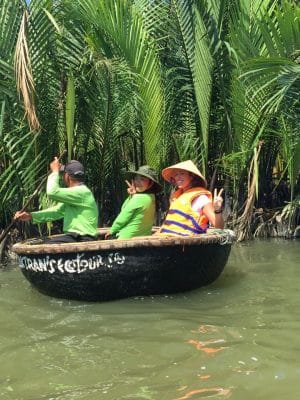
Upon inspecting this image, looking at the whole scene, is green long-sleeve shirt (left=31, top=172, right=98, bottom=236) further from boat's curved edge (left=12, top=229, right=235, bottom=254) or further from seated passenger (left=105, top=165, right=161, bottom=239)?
boat's curved edge (left=12, top=229, right=235, bottom=254)

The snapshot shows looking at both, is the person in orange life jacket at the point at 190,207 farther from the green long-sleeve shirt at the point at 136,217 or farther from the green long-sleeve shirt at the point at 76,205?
the green long-sleeve shirt at the point at 76,205

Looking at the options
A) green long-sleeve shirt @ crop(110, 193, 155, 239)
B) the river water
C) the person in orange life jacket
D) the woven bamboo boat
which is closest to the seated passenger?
green long-sleeve shirt @ crop(110, 193, 155, 239)

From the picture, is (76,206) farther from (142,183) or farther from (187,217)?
(187,217)

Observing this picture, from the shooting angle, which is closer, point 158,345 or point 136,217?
point 158,345

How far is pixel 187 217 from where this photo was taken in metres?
5.65

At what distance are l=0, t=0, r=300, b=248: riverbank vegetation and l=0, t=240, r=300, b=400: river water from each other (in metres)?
2.66

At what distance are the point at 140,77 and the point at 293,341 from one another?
16.1ft

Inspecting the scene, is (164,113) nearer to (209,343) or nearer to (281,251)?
(281,251)

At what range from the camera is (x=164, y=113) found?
823cm

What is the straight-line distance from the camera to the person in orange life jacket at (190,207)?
5.57 metres

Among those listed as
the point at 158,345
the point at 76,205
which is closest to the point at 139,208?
the point at 76,205

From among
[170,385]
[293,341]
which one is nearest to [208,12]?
[293,341]

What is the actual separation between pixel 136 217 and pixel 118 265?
75 centimetres

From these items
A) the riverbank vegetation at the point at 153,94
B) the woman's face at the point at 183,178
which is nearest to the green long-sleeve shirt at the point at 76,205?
the woman's face at the point at 183,178
